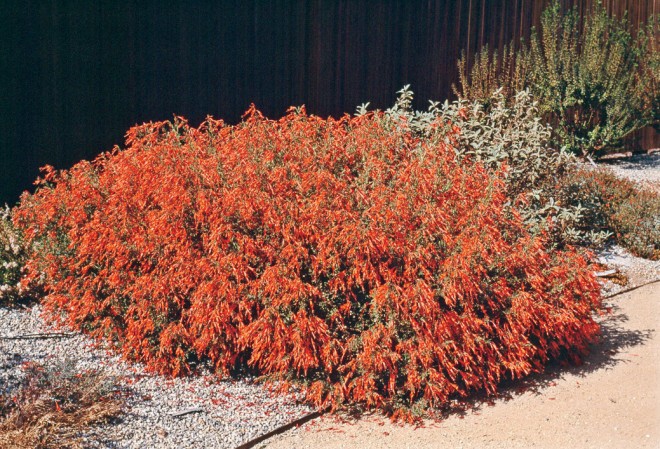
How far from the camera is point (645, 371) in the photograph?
530 centimetres

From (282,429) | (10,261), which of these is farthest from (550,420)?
(10,261)

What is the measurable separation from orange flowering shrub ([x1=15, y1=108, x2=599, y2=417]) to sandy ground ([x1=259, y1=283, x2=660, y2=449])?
7.1 inches

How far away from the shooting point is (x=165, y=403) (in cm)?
457

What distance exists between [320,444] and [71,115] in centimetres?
464

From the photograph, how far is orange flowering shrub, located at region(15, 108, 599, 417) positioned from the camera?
4477 millimetres

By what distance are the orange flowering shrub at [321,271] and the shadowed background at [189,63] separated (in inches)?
86.1

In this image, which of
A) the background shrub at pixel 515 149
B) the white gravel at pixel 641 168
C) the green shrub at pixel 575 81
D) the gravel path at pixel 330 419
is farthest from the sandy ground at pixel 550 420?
the white gravel at pixel 641 168

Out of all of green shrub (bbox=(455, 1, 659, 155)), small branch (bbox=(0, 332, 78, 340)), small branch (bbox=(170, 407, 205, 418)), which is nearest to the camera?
small branch (bbox=(170, 407, 205, 418))

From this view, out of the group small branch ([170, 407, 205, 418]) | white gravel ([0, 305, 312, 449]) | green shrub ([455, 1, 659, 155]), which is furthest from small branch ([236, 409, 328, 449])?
green shrub ([455, 1, 659, 155])

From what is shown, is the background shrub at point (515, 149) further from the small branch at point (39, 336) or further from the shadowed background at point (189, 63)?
the small branch at point (39, 336)

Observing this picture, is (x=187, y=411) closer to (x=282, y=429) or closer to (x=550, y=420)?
(x=282, y=429)

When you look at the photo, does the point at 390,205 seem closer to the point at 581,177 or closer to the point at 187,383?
the point at 187,383

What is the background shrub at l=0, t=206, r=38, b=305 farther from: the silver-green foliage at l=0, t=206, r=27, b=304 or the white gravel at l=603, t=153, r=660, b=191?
the white gravel at l=603, t=153, r=660, b=191

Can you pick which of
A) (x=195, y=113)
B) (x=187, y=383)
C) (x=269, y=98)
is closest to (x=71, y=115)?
(x=195, y=113)
